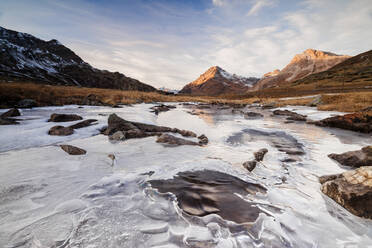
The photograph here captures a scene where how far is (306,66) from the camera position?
457 feet

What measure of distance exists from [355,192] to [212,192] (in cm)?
223

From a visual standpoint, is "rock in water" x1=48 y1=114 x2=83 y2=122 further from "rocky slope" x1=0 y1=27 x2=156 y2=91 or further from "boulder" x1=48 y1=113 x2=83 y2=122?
"rocky slope" x1=0 y1=27 x2=156 y2=91

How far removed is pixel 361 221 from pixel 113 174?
438 cm

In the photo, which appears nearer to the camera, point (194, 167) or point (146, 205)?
point (146, 205)

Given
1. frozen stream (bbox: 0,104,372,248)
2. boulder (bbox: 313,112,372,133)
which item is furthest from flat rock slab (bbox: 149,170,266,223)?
boulder (bbox: 313,112,372,133)

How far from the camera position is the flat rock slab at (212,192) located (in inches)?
91.7

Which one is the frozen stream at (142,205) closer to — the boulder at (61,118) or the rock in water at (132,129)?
the rock in water at (132,129)

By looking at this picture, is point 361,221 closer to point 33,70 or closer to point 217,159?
point 217,159

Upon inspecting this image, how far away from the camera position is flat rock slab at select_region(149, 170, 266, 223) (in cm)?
233

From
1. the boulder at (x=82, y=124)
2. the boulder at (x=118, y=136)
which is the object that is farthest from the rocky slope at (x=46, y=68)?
the boulder at (x=118, y=136)

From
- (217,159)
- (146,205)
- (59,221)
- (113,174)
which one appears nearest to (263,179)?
(217,159)

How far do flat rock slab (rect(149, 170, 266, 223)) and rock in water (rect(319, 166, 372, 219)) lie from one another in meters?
1.15

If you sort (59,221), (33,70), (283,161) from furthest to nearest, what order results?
(33,70) → (283,161) → (59,221)

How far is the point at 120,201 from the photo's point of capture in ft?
8.21
